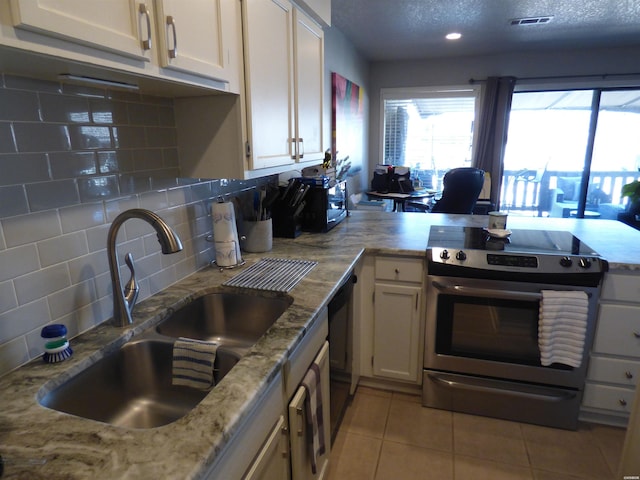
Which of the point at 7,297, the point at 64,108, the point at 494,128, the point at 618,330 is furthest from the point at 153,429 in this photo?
the point at 494,128

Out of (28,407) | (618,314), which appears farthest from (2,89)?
(618,314)

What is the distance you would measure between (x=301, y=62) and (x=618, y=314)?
6.29 feet

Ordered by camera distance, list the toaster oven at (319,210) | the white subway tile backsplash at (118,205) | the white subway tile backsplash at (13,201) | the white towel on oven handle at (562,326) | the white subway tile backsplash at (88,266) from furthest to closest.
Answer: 1. the toaster oven at (319,210)
2. the white towel on oven handle at (562,326)
3. the white subway tile backsplash at (118,205)
4. the white subway tile backsplash at (88,266)
5. the white subway tile backsplash at (13,201)

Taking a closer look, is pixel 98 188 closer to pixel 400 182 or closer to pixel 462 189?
pixel 462 189

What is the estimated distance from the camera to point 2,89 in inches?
37.8

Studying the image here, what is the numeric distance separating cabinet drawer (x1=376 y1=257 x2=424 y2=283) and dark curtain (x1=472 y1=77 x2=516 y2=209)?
12.1 feet

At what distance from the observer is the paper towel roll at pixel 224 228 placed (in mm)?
1706

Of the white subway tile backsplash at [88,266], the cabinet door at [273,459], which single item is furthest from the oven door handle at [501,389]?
the white subway tile backsplash at [88,266]

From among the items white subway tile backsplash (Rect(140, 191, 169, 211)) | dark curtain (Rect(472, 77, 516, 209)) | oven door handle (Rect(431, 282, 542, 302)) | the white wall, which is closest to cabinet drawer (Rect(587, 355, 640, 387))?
Result: oven door handle (Rect(431, 282, 542, 302))

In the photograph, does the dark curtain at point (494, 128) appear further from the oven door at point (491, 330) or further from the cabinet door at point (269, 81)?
the cabinet door at point (269, 81)

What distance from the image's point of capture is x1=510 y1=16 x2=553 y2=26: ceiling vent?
139 inches

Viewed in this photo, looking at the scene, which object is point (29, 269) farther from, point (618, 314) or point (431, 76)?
point (431, 76)

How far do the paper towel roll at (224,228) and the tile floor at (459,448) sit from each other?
3.40 ft

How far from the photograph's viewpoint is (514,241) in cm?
213
